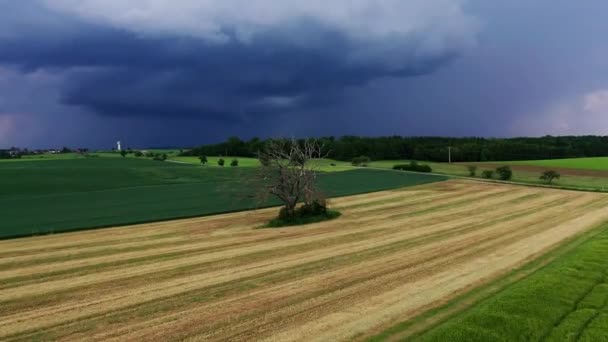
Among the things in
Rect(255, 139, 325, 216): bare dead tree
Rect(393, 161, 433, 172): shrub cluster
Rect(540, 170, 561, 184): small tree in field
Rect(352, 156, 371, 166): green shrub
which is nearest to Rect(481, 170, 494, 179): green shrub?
Rect(540, 170, 561, 184): small tree in field

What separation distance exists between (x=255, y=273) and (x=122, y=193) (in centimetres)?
→ 4555

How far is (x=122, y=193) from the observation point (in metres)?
60.2

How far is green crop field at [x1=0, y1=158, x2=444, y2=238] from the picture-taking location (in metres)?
40.5

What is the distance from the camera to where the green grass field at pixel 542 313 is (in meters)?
11.9

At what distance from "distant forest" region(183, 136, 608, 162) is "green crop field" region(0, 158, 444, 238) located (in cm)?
4355

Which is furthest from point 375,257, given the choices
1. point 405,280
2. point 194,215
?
point 194,215

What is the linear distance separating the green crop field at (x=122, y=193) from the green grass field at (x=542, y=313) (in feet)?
99.4

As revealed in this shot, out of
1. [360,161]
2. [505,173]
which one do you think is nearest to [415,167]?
[505,173]

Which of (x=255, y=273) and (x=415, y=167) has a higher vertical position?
(x=415, y=167)

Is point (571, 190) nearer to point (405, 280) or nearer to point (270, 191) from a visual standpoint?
point (270, 191)

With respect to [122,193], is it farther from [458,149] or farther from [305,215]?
[458,149]

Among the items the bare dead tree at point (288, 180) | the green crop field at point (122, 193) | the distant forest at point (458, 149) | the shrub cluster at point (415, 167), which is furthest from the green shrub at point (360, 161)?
the bare dead tree at point (288, 180)

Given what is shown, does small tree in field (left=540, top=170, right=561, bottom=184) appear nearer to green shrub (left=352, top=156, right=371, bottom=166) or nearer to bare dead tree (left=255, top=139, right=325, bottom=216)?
bare dead tree (left=255, top=139, right=325, bottom=216)

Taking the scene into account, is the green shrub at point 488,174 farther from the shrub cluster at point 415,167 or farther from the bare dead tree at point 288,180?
the bare dead tree at point 288,180
